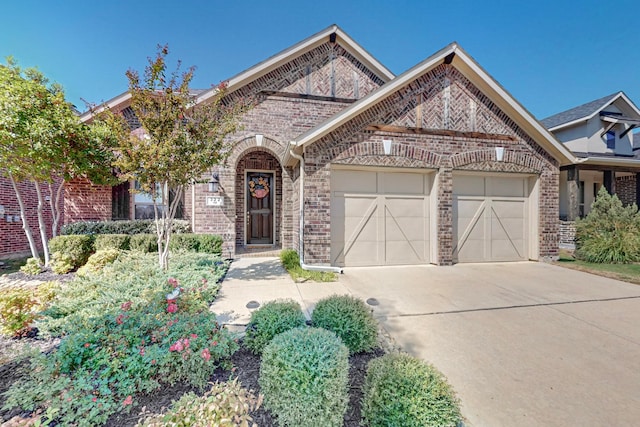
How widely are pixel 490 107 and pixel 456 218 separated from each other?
324cm

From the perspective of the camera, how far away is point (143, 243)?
7051 millimetres

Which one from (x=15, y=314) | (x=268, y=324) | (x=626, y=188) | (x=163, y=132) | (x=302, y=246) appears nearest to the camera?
(x=268, y=324)

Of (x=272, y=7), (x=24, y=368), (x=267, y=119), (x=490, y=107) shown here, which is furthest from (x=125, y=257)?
(x=490, y=107)

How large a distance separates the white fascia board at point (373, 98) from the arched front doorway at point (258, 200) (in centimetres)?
327

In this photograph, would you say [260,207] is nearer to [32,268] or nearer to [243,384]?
[32,268]

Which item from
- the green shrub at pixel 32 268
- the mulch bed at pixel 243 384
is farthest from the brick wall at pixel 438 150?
the green shrub at pixel 32 268

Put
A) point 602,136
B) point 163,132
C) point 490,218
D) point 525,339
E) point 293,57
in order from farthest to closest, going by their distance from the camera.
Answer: point 602,136 < point 293,57 < point 490,218 < point 163,132 < point 525,339

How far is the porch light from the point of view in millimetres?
7861

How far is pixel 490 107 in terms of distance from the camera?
290 inches

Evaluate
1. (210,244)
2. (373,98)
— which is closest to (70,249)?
(210,244)

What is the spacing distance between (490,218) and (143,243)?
962 centimetres

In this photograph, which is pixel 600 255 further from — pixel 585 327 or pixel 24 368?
pixel 24 368

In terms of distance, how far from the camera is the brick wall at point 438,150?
21.1 ft

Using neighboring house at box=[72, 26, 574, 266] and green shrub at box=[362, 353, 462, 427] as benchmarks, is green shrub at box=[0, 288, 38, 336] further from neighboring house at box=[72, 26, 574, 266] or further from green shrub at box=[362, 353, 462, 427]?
neighboring house at box=[72, 26, 574, 266]
